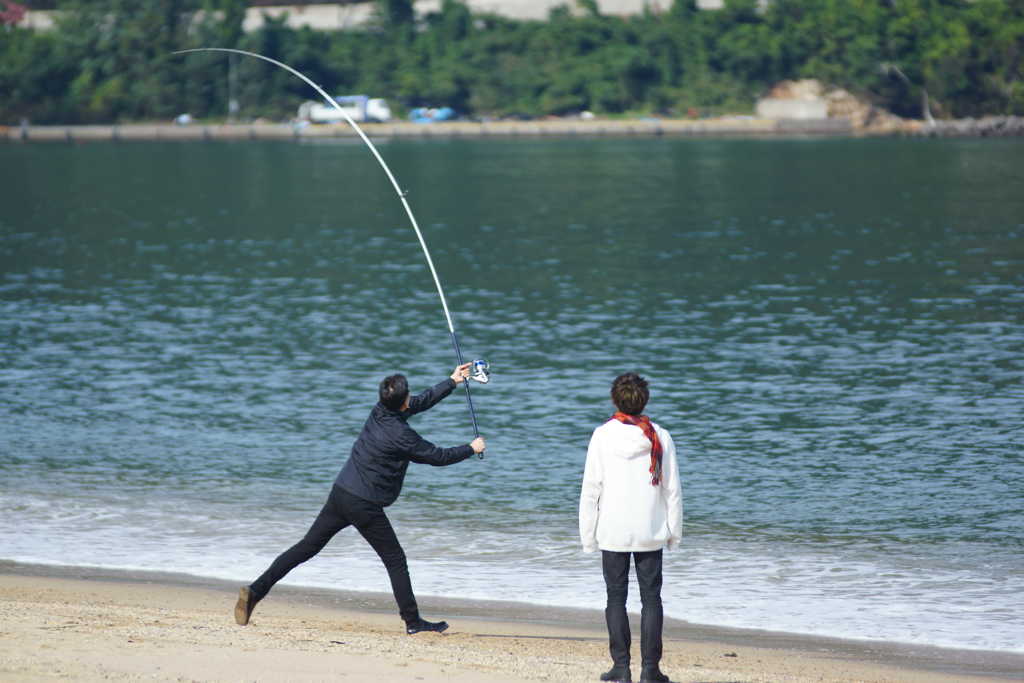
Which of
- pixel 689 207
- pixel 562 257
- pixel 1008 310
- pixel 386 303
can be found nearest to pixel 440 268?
pixel 562 257

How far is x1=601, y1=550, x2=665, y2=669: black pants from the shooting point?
8.05 metres

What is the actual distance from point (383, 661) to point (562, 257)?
35191mm

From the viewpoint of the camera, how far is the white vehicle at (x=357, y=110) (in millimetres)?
139625

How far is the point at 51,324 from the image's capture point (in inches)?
1150

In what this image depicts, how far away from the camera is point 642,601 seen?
8.13 metres

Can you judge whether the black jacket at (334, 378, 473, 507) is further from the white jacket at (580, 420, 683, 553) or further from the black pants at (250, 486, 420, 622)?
the white jacket at (580, 420, 683, 553)

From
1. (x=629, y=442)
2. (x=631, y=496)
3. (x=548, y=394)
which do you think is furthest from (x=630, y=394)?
(x=548, y=394)

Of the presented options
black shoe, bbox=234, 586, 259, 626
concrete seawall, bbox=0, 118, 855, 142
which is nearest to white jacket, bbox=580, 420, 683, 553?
black shoe, bbox=234, 586, 259, 626

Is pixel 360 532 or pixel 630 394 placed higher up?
pixel 630 394

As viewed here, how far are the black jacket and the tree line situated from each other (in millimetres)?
126637

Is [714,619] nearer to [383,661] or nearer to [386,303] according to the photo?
[383,661]

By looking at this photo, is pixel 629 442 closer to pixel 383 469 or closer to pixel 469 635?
pixel 383 469

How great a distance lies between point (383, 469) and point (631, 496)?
1806 millimetres

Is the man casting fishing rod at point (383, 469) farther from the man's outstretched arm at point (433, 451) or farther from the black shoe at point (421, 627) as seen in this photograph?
the black shoe at point (421, 627)
